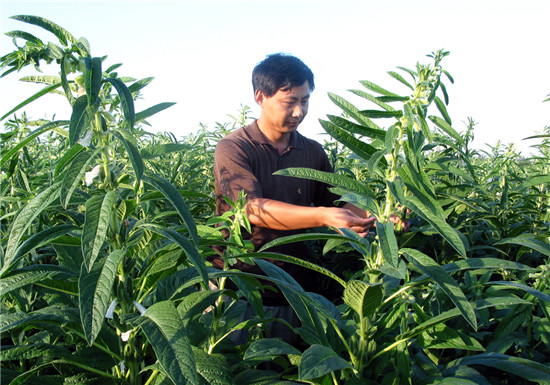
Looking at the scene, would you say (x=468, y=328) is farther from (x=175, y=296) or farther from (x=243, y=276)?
(x=175, y=296)

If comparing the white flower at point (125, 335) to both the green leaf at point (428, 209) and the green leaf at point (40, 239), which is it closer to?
the green leaf at point (40, 239)

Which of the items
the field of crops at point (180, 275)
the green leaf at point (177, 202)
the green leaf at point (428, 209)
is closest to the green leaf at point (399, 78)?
the field of crops at point (180, 275)

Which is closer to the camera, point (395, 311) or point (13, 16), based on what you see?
point (13, 16)

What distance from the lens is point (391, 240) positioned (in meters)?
1.49

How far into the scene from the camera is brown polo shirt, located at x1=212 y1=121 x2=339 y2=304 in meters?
3.10

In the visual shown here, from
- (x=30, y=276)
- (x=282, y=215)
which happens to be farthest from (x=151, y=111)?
(x=282, y=215)

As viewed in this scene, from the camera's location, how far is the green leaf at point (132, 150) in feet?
4.23

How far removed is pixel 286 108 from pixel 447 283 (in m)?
2.09

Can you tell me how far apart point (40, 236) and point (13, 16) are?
64 cm

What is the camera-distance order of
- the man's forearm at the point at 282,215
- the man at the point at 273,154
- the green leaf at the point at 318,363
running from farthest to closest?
the man at the point at 273,154 → the man's forearm at the point at 282,215 → the green leaf at the point at 318,363

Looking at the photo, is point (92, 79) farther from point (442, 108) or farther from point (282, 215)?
point (282, 215)

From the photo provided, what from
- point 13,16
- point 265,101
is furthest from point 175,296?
point 265,101

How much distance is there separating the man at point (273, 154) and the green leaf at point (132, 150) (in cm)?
154

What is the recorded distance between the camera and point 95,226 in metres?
1.32
